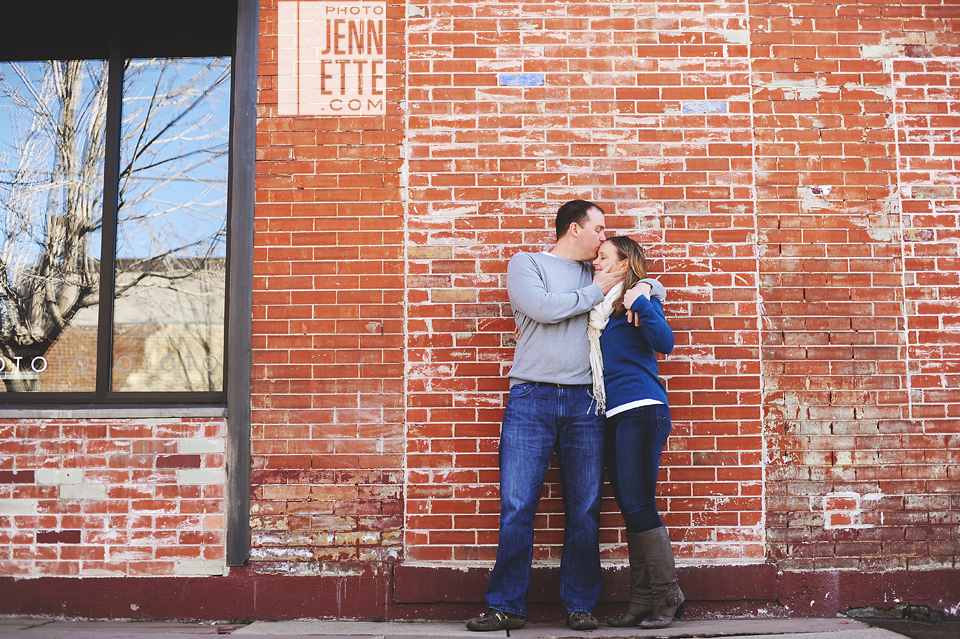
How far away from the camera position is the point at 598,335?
134 inches

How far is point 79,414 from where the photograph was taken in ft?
12.2

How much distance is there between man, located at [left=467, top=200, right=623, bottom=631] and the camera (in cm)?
328

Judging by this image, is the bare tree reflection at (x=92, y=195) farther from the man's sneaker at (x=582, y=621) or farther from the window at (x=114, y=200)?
the man's sneaker at (x=582, y=621)

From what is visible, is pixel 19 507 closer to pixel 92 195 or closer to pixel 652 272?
pixel 92 195

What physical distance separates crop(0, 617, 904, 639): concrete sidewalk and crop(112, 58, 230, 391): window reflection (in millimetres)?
1291

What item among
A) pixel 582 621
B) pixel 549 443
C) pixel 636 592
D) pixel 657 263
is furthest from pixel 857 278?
pixel 582 621

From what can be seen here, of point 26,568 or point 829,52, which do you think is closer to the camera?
point 26,568

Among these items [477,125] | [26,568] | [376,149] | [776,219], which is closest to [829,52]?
[776,219]

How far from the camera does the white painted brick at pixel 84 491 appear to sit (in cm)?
A: 367

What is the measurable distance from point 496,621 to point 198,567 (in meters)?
1.66

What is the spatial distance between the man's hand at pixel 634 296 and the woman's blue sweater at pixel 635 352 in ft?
0.08

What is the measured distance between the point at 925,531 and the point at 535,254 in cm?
266

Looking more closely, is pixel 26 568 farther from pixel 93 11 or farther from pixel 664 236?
pixel 664 236

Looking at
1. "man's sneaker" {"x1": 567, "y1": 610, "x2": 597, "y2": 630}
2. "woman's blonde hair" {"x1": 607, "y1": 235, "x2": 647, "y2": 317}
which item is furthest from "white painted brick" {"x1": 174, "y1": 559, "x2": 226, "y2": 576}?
"woman's blonde hair" {"x1": 607, "y1": 235, "x2": 647, "y2": 317}
